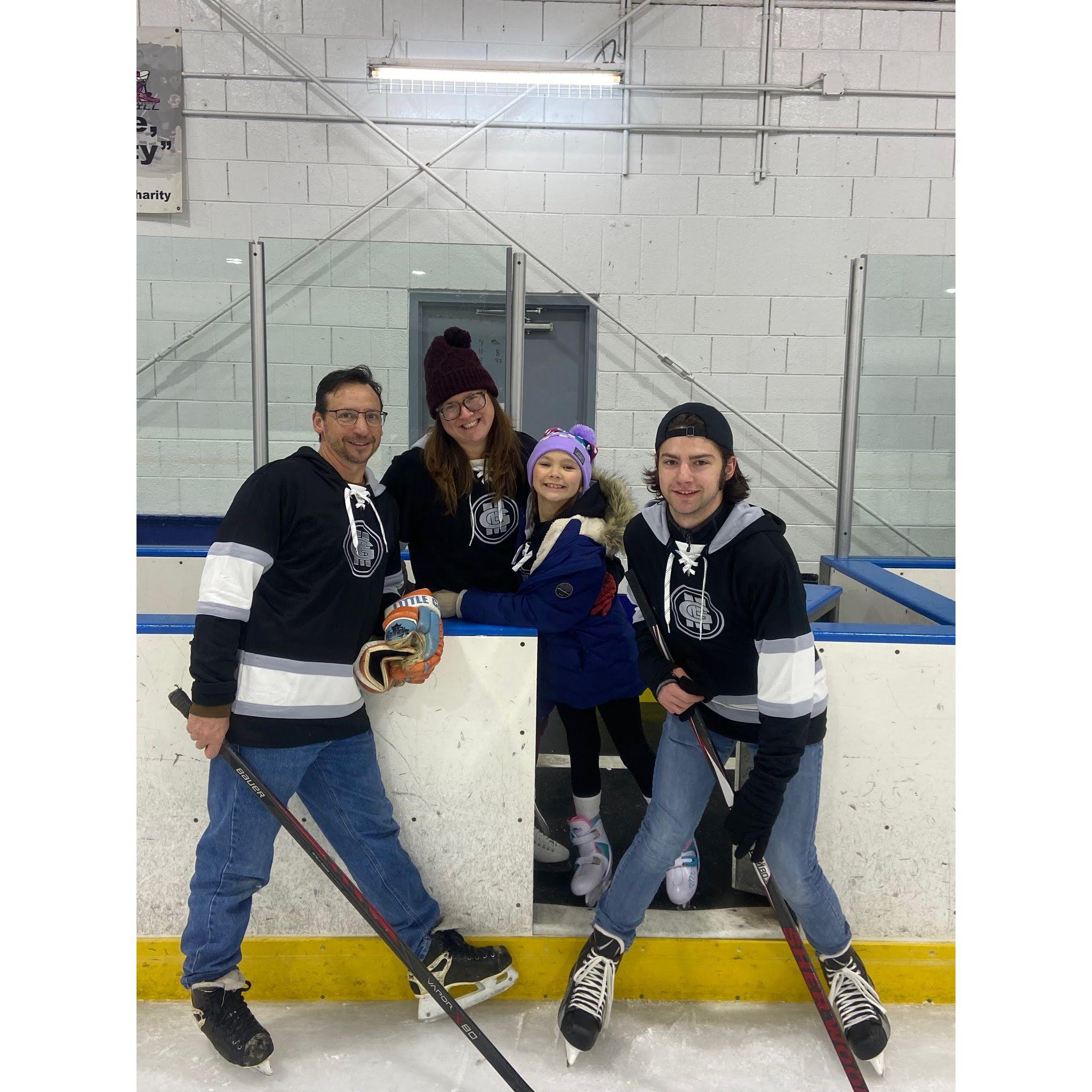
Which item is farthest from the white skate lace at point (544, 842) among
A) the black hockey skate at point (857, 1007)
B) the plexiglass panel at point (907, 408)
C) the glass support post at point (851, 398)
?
the plexiglass panel at point (907, 408)

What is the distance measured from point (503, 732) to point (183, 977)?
2.42ft

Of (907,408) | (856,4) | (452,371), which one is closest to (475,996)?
(452,371)

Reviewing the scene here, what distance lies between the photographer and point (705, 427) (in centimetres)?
137

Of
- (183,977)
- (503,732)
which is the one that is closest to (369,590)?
(503,732)

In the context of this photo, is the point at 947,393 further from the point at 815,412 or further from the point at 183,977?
the point at 183,977

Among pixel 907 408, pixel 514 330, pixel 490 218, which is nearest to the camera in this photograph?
pixel 514 330

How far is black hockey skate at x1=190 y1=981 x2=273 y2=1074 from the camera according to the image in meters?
1.43

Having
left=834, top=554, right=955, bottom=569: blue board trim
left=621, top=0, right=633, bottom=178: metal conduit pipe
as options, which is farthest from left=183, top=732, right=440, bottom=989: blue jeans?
left=621, top=0, right=633, bottom=178: metal conduit pipe

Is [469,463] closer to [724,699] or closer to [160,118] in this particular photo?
[724,699]

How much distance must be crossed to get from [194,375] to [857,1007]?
2941 millimetres

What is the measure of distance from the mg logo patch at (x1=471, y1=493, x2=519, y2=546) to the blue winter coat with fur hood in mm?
48

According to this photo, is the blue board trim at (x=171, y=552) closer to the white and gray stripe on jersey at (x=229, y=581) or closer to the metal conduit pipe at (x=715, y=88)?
the white and gray stripe on jersey at (x=229, y=581)

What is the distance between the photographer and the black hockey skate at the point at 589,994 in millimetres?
1492

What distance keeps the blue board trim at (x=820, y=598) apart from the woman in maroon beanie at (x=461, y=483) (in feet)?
2.88
